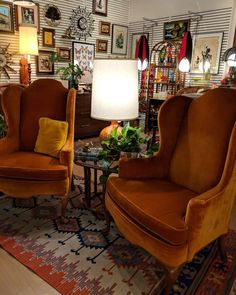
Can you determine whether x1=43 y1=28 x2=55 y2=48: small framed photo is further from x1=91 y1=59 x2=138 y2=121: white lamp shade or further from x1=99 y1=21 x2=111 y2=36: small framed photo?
x1=91 y1=59 x2=138 y2=121: white lamp shade

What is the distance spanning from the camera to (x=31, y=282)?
62.5 inches

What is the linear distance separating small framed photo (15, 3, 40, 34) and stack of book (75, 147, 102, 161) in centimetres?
322

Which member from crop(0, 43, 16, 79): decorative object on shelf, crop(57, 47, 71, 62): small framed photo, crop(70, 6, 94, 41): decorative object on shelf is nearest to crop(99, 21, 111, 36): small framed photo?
crop(70, 6, 94, 41): decorative object on shelf

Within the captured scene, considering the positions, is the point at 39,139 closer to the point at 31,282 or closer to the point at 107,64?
the point at 107,64

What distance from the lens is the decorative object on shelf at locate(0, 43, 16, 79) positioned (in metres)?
4.25

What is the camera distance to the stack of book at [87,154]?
2.19m

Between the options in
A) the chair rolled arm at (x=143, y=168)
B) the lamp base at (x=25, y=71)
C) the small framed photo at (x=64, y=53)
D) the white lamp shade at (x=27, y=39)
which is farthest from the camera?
the small framed photo at (x=64, y=53)

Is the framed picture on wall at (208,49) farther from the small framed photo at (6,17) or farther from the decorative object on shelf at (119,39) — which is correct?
the small framed photo at (6,17)

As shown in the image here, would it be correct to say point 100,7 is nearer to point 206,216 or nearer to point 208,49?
point 208,49

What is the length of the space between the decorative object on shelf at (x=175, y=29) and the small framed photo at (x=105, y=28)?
1257 millimetres

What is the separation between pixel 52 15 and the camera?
472 centimetres

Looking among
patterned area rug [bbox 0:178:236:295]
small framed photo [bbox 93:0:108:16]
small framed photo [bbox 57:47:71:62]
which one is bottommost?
patterned area rug [bbox 0:178:236:295]

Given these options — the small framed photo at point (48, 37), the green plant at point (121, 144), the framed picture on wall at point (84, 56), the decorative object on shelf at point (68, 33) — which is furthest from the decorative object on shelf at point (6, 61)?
the green plant at point (121, 144)

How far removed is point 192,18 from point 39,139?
4.26m
